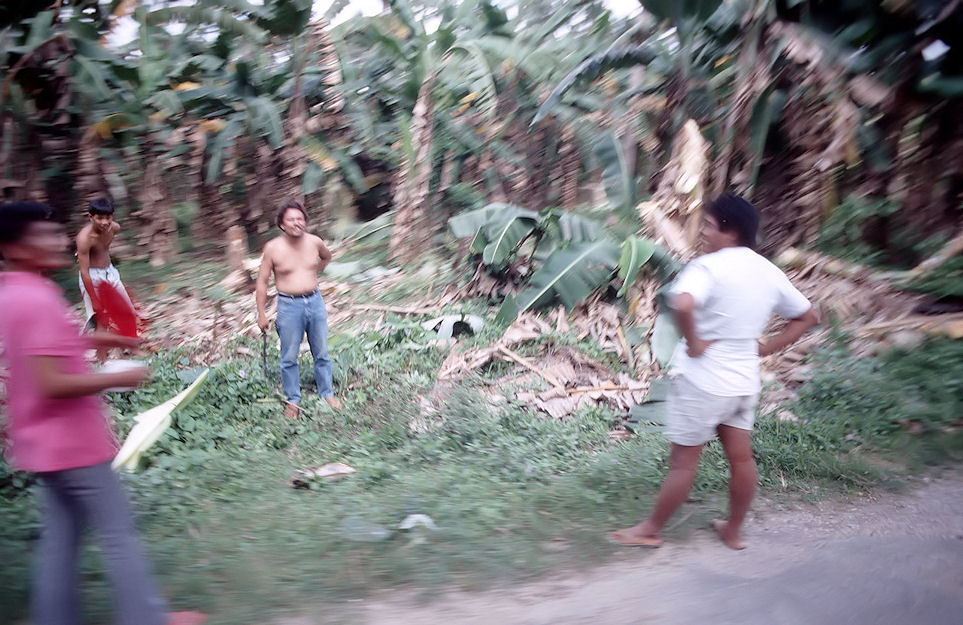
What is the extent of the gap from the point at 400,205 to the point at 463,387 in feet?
14.7

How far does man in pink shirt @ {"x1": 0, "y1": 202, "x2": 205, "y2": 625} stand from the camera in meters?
2.28

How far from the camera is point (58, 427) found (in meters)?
2.38

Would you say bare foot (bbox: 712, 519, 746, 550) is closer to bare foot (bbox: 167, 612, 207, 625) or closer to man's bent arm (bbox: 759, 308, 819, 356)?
man's bent arm (bbox: 759, 308, 819, 356)

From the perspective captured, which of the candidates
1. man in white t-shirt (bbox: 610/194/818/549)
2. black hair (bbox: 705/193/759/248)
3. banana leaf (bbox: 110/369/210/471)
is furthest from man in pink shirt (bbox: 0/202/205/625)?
black hair (bbox: 705/193/759/248)

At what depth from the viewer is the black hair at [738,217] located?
124 inches

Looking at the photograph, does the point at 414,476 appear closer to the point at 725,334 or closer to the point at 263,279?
the point at 725,334

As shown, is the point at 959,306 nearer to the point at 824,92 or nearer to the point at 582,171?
the point at 824,92

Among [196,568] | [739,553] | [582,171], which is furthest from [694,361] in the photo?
[582,171]

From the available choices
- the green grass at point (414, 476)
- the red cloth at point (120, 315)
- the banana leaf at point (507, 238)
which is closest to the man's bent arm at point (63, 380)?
the green grass at point (414, 476)

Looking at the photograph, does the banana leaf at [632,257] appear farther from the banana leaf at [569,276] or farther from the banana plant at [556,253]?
the banana leaf at [569,276]

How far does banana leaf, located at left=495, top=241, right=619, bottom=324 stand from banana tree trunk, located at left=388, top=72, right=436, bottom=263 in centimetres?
314

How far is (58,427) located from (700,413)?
99.1 inches

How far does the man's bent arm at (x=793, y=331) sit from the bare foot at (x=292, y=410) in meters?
3.69

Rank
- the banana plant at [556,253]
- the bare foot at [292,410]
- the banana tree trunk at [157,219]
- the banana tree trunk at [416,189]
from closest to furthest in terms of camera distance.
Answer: the bare foot at [292,410] < the banana plant at [556,253] < the banana tree trunk at [416,189] < the banana tree trunk at [157,219]
